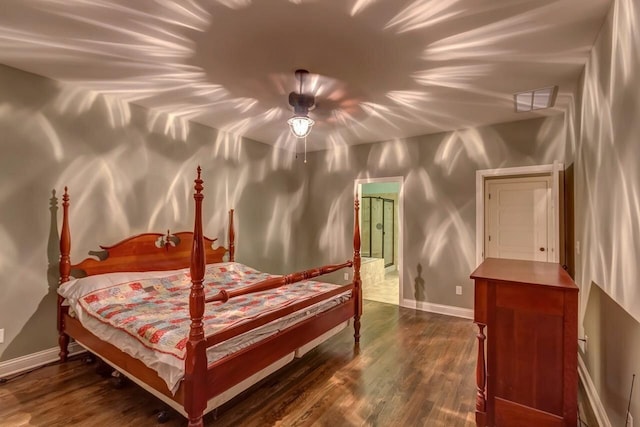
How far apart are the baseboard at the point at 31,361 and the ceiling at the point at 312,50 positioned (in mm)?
2548

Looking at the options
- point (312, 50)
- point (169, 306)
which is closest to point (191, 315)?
point (169, 306)

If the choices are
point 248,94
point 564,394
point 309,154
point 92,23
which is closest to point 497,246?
point 564,394

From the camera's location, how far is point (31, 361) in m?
2.83

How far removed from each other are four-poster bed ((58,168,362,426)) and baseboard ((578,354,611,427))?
6.35 ft

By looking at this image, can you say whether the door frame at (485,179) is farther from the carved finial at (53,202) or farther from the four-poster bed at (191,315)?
the carved finial at (53,202)

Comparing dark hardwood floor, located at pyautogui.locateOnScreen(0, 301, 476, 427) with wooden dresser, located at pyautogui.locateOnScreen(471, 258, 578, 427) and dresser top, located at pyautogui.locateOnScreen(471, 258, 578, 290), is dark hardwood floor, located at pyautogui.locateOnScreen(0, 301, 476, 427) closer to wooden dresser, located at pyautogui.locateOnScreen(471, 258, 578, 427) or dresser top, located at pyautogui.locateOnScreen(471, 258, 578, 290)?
wooden dresser, located at pyautogui.locateOnScreen(471, 258, 578, 427)

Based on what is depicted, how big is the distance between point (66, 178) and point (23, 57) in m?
1.06

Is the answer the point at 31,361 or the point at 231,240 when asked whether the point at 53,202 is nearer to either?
the point at 31,361

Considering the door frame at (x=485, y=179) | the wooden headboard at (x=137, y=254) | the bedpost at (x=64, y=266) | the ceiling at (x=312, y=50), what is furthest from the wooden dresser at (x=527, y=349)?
the bedpost at (x=64, y=266)

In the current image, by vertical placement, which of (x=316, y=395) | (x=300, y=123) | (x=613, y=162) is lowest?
(x=316, y=395)

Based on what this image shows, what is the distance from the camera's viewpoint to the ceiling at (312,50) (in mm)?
1944

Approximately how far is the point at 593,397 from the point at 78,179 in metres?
4.74

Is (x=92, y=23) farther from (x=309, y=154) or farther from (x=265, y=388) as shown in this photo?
(x=309, y=154)

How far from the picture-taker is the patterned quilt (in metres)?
2.08
